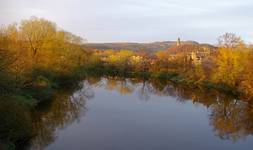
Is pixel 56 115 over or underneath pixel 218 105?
over

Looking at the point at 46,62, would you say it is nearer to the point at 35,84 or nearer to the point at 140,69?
the point at 35,84

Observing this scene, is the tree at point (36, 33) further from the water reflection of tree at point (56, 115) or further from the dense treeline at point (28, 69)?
the water reflection of tree at point (56, 115)

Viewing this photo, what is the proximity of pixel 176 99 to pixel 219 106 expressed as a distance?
15.5 ft

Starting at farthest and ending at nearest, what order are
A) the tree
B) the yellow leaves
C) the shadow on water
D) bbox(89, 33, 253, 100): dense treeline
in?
the yellow leaves → bbox(89, 33, 253, 100): dense treeline → the tree → the shadow on water

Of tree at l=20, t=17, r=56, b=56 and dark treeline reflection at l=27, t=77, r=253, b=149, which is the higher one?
tree at l=20, t=17, r=56, b=56

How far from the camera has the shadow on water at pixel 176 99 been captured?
17.8 meters

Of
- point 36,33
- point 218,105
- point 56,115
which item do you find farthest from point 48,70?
point 218,105

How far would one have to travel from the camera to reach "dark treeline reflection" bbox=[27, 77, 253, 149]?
17.9 meters

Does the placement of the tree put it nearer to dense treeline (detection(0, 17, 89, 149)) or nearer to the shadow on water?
dense treeline (detection(0, 17, 89, 149))

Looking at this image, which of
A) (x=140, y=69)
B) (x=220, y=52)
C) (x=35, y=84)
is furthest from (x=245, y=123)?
(x=140, y=69)

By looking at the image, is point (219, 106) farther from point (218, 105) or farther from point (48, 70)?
point (48, 70)

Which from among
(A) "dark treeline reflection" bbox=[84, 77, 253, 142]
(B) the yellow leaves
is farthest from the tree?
(B) the yellow leaves

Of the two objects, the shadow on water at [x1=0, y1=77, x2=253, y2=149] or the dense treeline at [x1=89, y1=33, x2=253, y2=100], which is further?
the dense treeline at [x1=89, y1=33, x2=253, y2=100]

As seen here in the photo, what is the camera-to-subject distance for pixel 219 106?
90.4ft
